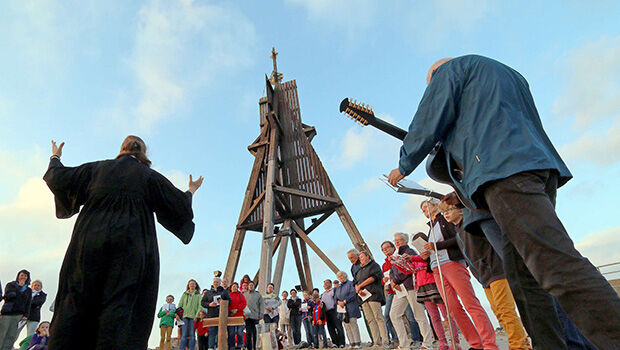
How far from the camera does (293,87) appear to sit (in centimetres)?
1406

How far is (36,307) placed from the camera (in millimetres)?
7035

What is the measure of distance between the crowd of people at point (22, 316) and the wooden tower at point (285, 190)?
499 cm

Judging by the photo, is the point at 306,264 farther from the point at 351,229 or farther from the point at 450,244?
the point at 450,244

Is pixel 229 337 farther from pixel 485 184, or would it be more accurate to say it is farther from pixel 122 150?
pixel 485 184

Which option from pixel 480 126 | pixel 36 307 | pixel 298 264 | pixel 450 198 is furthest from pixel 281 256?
pixel 480 126

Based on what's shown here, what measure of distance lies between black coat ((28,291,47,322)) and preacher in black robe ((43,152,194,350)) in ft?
19.2

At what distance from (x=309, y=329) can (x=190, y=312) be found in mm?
2766

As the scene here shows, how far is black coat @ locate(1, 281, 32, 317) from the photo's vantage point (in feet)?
21.3

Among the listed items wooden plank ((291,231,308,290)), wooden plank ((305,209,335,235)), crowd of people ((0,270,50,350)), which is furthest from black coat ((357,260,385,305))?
wooden plank ((291,231,308,290))

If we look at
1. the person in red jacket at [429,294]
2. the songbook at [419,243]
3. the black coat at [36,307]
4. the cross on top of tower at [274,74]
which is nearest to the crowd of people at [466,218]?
the person in red jacket at [429,294]

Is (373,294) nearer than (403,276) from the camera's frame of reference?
No

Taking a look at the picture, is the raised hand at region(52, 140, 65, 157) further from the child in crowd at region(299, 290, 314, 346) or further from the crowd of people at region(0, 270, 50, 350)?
the child in crowd at region(299, 290, 314, 346)

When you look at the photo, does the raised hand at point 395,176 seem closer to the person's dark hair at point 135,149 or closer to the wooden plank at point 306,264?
the person's dark hair at point 135,149

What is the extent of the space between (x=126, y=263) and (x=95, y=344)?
0.42 metres
